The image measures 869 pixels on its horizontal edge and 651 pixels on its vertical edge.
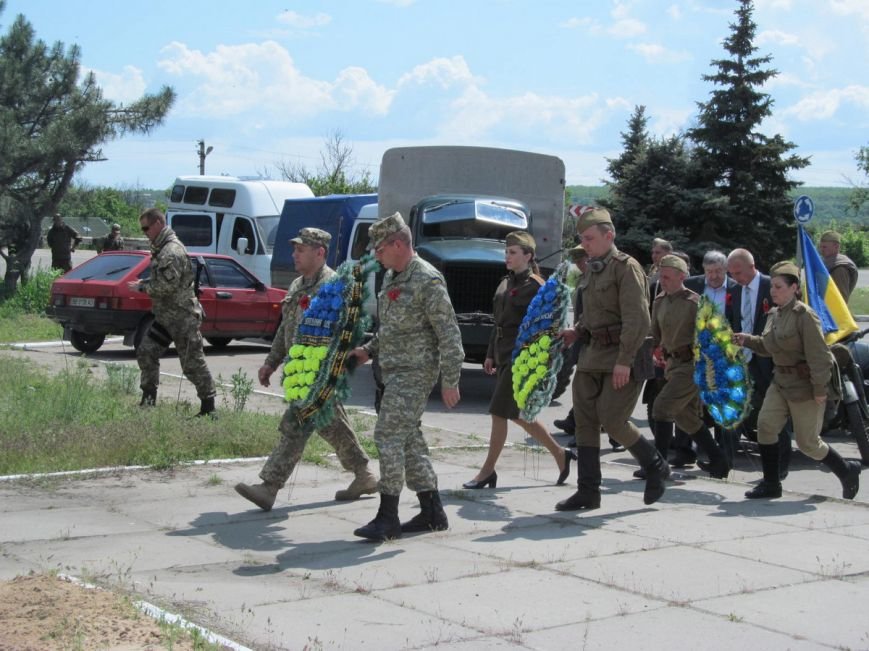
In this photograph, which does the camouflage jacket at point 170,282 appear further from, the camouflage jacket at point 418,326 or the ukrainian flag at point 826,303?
the ukrainian flag at point 826,303

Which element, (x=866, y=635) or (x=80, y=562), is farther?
(x=80, y=562)

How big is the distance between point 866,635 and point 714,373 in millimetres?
4240

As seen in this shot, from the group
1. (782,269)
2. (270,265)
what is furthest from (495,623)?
(270,265)

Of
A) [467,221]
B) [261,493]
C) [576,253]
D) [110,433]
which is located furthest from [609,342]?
[467,221]

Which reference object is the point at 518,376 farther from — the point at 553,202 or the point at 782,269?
the point at 553,202

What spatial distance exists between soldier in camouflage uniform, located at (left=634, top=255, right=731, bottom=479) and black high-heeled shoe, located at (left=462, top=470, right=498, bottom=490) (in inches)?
53.0

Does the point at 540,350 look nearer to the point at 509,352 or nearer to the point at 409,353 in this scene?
the point at 509,352

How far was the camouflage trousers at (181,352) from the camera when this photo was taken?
37.3ft

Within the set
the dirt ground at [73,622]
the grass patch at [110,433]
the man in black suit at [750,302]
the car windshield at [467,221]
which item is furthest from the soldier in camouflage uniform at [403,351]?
the car windshield at [467,221]

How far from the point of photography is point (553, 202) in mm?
17531

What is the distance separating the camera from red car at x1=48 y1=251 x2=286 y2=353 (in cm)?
1786

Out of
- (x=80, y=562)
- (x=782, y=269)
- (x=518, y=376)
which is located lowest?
(x=80, y=562)

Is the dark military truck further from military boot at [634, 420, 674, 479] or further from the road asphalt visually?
the road asphalt

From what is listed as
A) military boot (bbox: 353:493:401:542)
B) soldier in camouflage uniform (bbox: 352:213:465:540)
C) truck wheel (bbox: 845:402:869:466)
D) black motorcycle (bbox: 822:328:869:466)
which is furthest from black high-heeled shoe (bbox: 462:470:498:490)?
truck wheel (bbox: 845:402:869:466)
